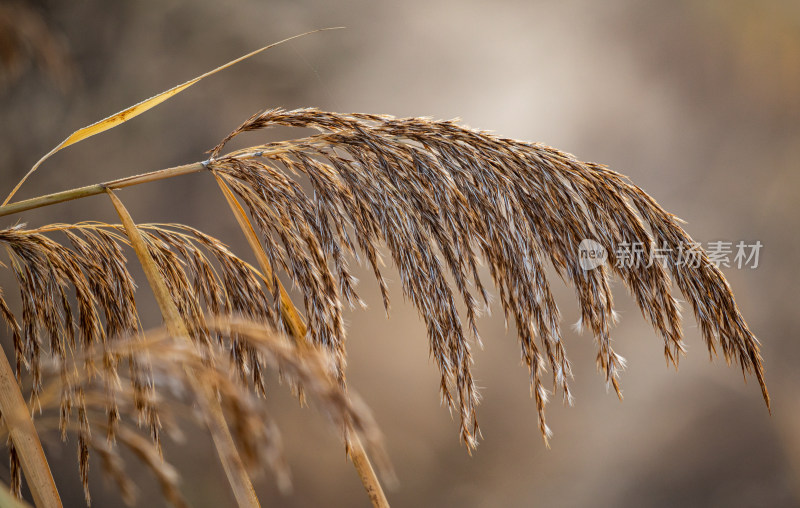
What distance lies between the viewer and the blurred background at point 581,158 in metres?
2.43

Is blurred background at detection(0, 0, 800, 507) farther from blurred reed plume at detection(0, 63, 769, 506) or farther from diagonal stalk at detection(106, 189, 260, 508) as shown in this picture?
diagonal stalk at detection(106, 189, 260, 508)

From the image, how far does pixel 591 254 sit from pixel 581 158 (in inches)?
71.1

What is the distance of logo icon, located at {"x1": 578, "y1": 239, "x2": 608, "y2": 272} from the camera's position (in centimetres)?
79

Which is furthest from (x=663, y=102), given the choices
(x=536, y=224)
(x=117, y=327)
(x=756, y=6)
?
(x=117, y=327)

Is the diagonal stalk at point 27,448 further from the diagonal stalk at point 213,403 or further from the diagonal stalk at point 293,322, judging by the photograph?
the diagonal stalk at point 293,322

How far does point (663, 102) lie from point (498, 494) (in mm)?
1894

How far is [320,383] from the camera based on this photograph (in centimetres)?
40

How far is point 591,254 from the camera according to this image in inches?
31.3

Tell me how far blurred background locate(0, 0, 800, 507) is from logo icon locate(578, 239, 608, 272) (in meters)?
1.70

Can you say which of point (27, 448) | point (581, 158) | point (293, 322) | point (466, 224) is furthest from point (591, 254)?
point (581, 158)

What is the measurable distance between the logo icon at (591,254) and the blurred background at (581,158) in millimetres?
1701

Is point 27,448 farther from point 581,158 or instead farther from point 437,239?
point 581,158

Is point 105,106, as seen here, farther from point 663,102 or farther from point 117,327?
point 663,102

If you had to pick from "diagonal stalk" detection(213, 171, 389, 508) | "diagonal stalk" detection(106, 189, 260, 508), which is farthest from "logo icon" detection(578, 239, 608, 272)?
"diagonal stalk" detection(106, 189, 260, 508)
